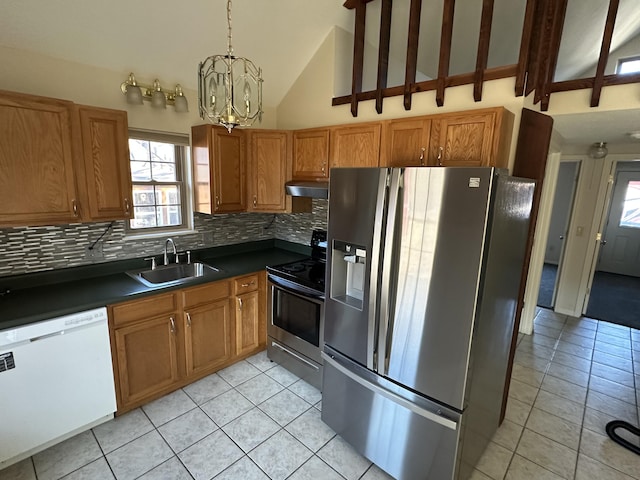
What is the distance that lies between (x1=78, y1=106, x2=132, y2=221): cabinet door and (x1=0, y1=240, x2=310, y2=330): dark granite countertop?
0.52 metres

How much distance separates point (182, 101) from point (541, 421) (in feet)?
12.8

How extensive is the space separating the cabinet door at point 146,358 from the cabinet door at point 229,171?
3.67ft

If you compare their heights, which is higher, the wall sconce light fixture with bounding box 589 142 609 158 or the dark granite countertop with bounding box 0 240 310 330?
the wall sconce light fixture with bounding box 589 142 609 158

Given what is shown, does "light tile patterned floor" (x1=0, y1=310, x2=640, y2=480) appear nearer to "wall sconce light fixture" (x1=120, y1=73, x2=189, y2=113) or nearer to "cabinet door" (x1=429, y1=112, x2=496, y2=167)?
"cabinet door" (x1=429, y1=112, x2=496, y2=167)

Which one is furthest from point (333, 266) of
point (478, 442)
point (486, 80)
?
point (486, 80)

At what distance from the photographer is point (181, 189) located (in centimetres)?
312

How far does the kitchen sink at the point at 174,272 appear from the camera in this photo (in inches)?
109

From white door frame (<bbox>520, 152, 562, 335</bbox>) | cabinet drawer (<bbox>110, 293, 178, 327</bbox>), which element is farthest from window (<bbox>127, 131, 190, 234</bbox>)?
white door frame (<bbox>520, 152, 562, 335</bbox>)

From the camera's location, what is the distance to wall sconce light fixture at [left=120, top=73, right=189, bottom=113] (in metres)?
2.51

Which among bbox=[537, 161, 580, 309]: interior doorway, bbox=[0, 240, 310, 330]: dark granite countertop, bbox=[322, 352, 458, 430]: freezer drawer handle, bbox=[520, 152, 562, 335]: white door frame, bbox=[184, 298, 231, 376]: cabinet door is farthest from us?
bbox=[537, 161, 580, 309]: interior doorway

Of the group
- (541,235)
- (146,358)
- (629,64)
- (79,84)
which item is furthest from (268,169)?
(629,64)

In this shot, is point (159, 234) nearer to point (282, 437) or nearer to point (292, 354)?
point (292, 354)

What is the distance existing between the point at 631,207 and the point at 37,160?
8.62 metres

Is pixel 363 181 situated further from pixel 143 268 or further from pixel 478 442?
pixel 143 268
